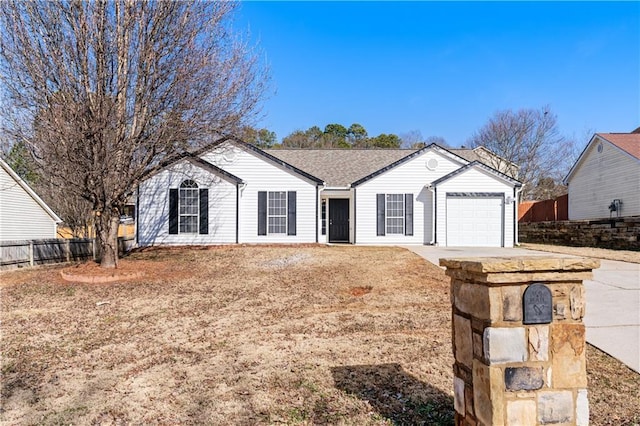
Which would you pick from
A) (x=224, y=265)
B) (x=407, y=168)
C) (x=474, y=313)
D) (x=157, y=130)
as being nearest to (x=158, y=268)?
(x=224, y=265)

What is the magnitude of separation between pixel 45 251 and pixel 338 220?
36.6 feet

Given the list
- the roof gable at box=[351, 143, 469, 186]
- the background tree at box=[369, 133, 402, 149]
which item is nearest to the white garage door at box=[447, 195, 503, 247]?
the roof gable at box=[351, 143, 469, 186]

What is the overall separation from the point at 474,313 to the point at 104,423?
3.08 m

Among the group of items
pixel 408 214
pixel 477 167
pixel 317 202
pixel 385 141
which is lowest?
pixel 408 214

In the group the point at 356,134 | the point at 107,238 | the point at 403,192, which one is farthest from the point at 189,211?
the point at 356,134

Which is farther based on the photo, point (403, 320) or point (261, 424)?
point (403, 320)

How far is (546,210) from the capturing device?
25.4m

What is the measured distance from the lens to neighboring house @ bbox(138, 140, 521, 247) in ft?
51.1

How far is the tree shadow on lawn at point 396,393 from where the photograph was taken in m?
3.32

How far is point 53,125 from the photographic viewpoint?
27.9 feet

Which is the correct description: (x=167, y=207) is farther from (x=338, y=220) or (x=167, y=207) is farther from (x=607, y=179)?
(x=607, y=179)

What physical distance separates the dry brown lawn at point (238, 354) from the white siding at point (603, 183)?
1449 centimetres

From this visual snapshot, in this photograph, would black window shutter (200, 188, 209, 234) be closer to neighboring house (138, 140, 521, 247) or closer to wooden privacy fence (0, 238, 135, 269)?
neighboring house (138, 140, 521, 247)

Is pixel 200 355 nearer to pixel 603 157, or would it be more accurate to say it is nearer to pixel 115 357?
pixel 115 357
